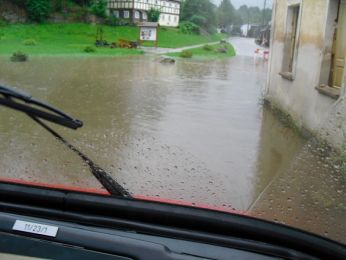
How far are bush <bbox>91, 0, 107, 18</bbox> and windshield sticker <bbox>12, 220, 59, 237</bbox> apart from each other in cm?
4489

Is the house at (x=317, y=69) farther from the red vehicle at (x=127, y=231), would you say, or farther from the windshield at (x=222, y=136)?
the red vehicle at (x=127, y=231)

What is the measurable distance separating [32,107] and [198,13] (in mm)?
Answer: 68153

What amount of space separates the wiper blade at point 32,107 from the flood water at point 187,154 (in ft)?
9.60

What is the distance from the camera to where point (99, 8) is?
44750 millimetres

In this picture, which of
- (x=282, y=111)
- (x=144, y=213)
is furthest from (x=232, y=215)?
(x=282, y=111)

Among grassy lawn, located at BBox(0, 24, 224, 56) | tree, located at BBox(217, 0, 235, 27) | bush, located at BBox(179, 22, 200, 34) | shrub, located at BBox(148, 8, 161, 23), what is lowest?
grassy lawn, located at BBox(0, 24, 224, 56)

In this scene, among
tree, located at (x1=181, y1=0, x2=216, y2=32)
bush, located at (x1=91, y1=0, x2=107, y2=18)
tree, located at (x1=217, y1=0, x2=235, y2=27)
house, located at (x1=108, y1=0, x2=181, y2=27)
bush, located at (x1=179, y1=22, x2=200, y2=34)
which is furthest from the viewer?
tree, located at (x1=217, y1=0, x2=235, y2=27)

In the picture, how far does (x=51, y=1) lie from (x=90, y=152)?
131 feet

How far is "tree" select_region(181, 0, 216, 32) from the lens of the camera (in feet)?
214

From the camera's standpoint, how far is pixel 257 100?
12.4 meters

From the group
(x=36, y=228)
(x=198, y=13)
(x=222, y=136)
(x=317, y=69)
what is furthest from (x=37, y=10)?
(x=36, y=228)

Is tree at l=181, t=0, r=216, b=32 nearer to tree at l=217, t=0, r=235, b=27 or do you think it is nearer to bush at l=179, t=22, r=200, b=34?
bush at l=179, t=22, r=200, b=34

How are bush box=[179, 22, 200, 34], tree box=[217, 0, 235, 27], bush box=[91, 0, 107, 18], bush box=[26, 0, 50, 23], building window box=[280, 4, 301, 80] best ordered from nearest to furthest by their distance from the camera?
building window box=[280, 4, 301, 80] < bush box=[26, 0, 50, 23] < bush box=[91, 0, 107, 18] < bush box=[179, 22, 200, 34] < tree box=[217, 0, 235, 27]

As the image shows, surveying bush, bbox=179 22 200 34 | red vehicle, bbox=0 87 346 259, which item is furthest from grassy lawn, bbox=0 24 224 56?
red vehicle, bbox=0 87 346 259
